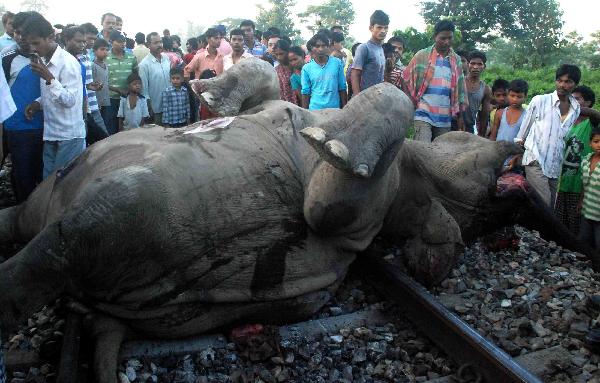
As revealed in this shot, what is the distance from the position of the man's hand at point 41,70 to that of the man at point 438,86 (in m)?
3.99

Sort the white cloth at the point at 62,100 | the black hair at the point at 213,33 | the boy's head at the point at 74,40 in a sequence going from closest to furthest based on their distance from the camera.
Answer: the white cloth at the point at 62,100 → the boy's head at the point at 74,40 → the black hair at the point at 213,33

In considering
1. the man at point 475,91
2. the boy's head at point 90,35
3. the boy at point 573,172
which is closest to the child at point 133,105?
the boy's head at point 90,35

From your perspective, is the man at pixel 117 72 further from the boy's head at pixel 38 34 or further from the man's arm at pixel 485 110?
the man's arm at pixel 485 110

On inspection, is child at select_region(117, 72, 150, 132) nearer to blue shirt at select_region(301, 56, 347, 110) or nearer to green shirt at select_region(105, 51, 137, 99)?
green shirt at select_region(105, 51, 137, 99)

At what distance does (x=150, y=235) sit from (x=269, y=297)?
0.87 meters

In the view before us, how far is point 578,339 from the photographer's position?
330cm

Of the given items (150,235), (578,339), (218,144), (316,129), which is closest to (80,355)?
(150,235)

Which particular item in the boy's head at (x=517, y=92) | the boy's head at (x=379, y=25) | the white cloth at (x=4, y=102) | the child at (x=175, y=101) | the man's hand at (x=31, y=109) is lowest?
the child at (x=175, y=101)

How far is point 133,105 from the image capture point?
8492 mm

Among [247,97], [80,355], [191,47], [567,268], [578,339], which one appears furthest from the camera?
[191,47]

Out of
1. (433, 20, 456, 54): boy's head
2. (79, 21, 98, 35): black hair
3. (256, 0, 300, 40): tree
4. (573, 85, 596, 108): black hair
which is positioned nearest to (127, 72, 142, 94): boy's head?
(79, 21, 98, 35): black hair

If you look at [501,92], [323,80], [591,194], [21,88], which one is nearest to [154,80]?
[323,80]

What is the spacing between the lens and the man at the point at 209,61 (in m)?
8.95

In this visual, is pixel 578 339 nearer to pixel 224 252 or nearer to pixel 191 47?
pixel 224 252
